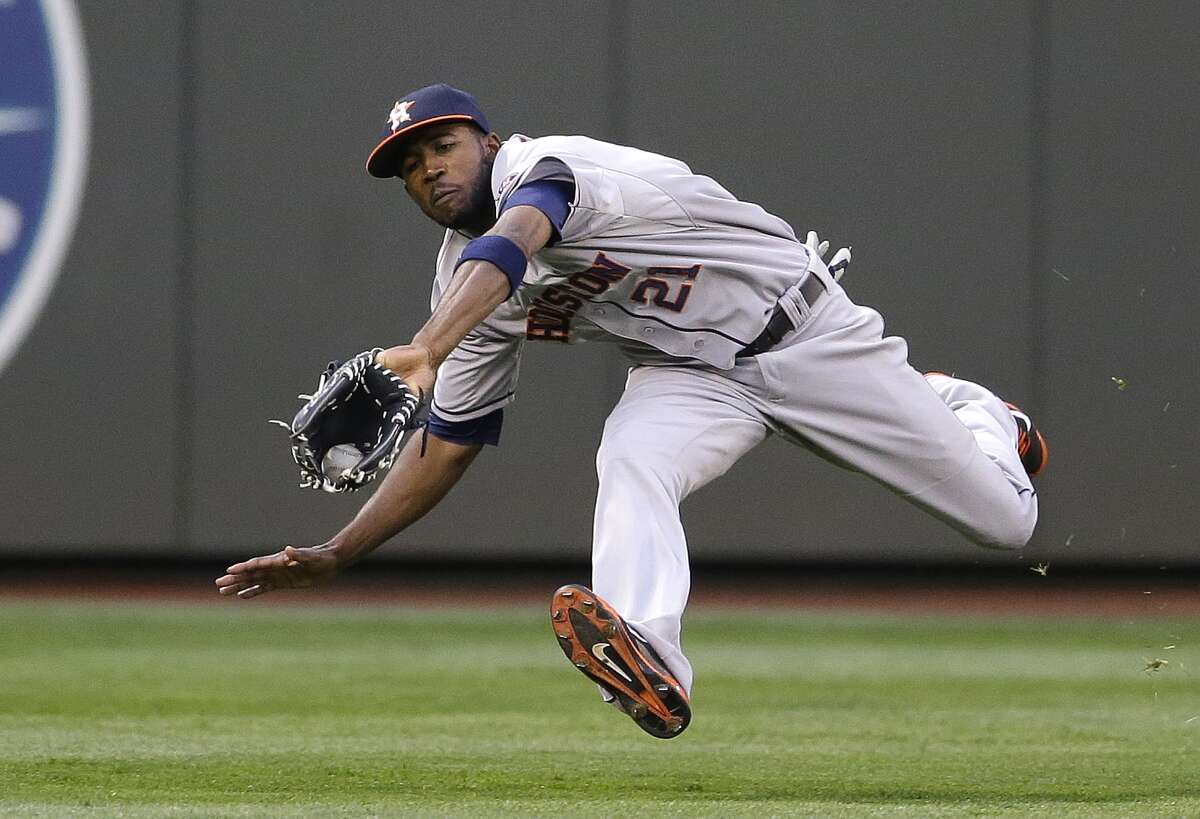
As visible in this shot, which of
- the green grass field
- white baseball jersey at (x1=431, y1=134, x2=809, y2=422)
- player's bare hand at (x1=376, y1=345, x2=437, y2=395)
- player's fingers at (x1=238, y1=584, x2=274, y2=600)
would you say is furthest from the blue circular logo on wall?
player's bare hand at (x1=376, y1=345, x2=437, y2=395)

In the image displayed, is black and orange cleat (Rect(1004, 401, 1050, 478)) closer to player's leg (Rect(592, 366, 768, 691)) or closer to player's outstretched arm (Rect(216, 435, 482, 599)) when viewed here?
player's leg (Rect(592, 366, 768, 691))

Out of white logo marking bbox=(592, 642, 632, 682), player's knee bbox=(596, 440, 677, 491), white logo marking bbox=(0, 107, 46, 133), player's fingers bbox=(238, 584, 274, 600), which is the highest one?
player's knee bbox=(596, 440, 677, 491)

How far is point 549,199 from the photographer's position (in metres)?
3.52

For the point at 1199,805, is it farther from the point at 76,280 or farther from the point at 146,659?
the point at 76,280

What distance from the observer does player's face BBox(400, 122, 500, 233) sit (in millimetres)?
3691

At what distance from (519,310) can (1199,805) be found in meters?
1.74

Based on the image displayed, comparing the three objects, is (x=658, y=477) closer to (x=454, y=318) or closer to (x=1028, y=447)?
(x=454, y=318)

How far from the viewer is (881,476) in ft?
13.8

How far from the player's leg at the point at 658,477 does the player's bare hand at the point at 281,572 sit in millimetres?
685

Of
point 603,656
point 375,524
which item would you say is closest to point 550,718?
point 375,524

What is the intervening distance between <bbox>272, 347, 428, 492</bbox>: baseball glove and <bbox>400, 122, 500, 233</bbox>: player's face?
57cm

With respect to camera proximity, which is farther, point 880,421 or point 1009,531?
point 1009,531

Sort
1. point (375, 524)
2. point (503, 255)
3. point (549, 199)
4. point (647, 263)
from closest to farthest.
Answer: point (503, 255)
point (549, 199)
point (647, 263)
point (375, 524)

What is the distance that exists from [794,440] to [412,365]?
1.20 meters
